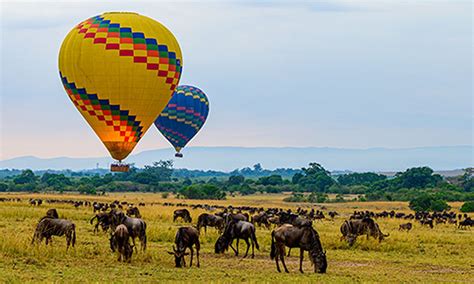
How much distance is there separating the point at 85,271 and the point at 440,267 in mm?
13223

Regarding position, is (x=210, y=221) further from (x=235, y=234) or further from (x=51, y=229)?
(x=51, y=229)

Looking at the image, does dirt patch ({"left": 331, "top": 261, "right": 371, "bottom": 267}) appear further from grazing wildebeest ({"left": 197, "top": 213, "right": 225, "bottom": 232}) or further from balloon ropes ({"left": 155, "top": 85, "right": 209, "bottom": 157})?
balloon ropes ({"left": 155, "top": 85, "right": 209, "bottom": 157})

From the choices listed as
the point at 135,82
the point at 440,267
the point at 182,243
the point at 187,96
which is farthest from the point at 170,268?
the point at 187,96

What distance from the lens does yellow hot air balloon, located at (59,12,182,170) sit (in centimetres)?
Result: 4359

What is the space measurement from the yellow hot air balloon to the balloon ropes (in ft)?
83.6

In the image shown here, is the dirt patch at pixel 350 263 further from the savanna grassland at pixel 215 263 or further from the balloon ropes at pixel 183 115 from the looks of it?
the balloon ropes at pixel 183 115

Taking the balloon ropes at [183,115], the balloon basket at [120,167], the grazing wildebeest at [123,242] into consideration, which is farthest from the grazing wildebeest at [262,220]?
the balloon ropes at [183,115]

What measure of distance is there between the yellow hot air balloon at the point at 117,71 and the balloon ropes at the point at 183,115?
25.5m

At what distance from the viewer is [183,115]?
7244 cm

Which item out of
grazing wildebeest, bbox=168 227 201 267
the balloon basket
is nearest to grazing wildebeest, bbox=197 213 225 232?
grazing wildebeest, bbox=168 227 201 267

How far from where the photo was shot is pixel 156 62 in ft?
147

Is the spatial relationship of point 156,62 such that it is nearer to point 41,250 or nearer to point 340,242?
point 340,242

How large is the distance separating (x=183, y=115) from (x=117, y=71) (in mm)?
28929

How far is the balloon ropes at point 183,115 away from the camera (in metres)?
72.2
